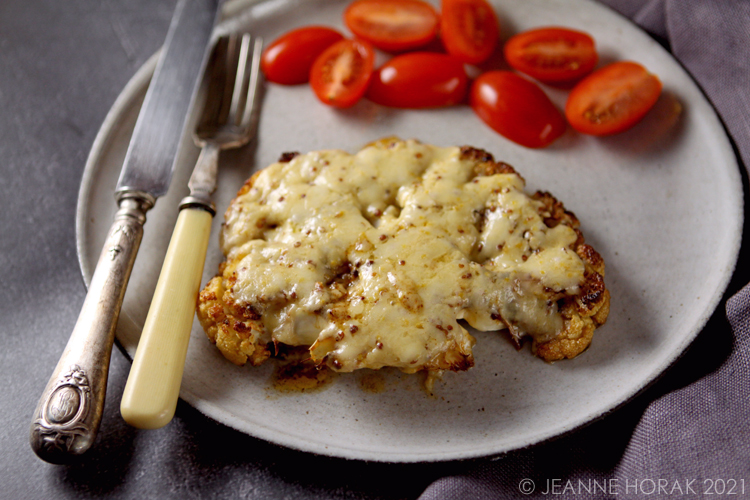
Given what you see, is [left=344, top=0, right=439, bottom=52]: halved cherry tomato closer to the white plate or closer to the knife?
the white plate

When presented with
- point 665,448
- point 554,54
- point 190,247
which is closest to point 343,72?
point 554,54

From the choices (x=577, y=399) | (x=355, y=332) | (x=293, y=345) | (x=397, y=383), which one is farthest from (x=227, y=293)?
(x=577, y=399)

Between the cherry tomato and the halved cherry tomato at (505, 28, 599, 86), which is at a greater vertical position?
the halved cherry tomato at (505, 28, 599, 86)

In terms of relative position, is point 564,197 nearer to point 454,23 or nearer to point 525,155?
point 525,155

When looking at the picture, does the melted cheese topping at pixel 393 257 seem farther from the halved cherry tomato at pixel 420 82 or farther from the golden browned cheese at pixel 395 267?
the halved cherry tomato at pixel 420 82

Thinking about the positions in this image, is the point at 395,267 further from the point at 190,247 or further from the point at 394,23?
the point at 394,23

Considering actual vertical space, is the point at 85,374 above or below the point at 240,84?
below

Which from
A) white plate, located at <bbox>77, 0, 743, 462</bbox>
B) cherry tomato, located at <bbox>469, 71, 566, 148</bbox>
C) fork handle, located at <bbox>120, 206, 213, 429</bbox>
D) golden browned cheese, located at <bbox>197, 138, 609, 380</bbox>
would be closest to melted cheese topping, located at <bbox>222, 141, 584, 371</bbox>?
golden browned cheese, located at <bbox>197, 138, 609, 380</bbox>
